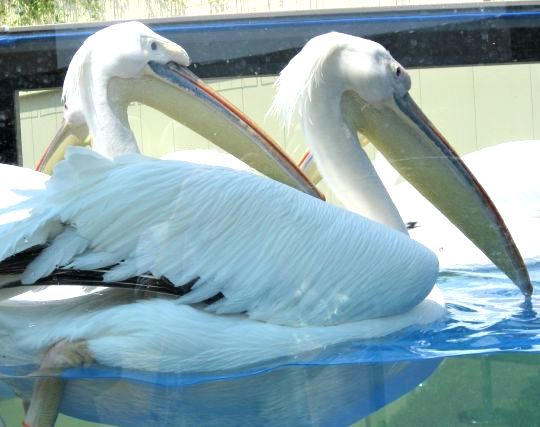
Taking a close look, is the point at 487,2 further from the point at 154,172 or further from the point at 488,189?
the point at 154,172

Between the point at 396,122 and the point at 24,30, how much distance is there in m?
1.37

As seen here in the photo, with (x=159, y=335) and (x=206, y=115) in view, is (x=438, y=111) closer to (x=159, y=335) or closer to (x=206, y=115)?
(x=206, y=115)

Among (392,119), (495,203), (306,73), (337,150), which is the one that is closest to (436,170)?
(392,119)

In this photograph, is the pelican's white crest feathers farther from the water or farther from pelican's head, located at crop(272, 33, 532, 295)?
the water

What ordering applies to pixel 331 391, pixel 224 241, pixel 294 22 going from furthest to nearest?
pixel 294 22 → pixel 224 241 → pixel 331 391

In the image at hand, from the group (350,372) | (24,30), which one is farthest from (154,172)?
(24,30)

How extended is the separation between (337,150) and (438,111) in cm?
61

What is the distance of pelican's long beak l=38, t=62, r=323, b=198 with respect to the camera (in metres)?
3.30

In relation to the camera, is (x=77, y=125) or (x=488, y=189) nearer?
(x=77, y=125)

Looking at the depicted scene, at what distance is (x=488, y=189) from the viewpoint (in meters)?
4.08

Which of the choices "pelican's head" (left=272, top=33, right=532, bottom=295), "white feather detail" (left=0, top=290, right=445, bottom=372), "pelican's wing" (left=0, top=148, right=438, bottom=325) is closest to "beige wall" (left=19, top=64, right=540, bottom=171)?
"pelican's head" (left=272, top=33, right=532, bottom=295)

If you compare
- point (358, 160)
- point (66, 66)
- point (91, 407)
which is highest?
point (66, 66)

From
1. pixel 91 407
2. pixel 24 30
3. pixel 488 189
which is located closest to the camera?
pixel 91 407

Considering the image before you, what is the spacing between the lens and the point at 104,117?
338cm
